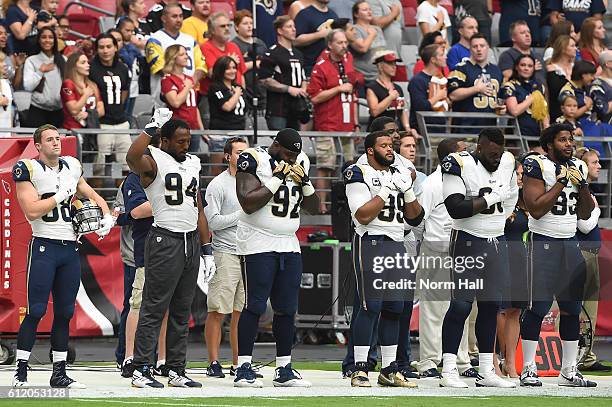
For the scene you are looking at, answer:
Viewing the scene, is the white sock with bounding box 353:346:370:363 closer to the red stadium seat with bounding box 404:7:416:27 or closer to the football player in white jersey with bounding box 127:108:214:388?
the football player in white jersey with bounding box 127:108:214:388

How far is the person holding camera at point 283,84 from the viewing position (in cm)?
1646

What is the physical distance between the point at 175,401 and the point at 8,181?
3906 mm

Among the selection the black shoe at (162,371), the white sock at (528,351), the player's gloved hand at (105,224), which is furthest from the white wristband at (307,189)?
the white sock at (528,351)

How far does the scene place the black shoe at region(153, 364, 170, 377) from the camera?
1132 centimetres

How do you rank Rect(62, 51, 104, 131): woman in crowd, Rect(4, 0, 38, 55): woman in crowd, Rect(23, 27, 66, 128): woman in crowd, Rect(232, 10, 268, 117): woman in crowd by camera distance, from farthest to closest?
Rect(232, 10, 268, 117): woman in crowd, Rect(4, 0, 38, 55): woman in crowd, Rect(23, 27, 66, 128): woman in crowd, Rect(62, 51, 104, 131): woman in crowd

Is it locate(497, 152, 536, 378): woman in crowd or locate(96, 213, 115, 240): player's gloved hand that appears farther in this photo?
locate(497, 152, 536, 378): woman in crowd

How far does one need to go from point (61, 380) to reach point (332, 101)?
658 centimetres

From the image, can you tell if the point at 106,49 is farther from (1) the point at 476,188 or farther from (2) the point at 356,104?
(1) the point at 476,188

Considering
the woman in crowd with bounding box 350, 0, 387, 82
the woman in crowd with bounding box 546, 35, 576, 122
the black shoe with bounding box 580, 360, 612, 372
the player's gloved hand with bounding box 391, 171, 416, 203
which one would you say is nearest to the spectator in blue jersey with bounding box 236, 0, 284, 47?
the woman in crowd with bounding box 350, 0, 387, 82

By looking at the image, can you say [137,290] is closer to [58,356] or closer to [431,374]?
[58,356]

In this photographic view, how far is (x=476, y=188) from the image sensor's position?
1150cm

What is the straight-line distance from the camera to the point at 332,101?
16.6 metres

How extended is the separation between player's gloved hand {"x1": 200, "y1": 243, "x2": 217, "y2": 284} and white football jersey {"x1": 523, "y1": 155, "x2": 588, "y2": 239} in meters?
2.71

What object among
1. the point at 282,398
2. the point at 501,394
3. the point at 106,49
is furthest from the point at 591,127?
the point at 282,398
